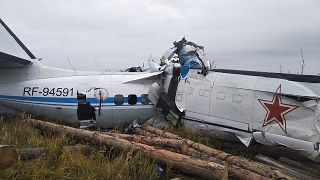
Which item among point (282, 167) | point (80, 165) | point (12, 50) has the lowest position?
point (282, 167)

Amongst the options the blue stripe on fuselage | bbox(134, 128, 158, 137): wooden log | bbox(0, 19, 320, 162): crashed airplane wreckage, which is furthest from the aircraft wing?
bbox(134, 128, 158, 137): wooden log

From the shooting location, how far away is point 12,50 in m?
11.8

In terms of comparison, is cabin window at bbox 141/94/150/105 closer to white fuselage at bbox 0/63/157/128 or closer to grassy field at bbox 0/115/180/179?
white fuselage at bbox 0/63/157/128

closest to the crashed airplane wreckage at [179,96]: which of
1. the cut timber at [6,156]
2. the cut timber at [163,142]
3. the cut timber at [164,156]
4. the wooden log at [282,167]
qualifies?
the wooden log at [282,167]

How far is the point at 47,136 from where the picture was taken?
8.86 metres

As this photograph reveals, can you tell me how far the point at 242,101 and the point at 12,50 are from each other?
764cm

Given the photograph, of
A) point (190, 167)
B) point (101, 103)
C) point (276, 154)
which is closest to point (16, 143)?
point (101, 103)

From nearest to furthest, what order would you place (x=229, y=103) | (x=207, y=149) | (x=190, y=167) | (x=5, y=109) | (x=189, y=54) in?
(x=190, y=167) → (x=207, y=149) → (x=229, y=103) → (x=189, y=54) → (x=5, y=109)

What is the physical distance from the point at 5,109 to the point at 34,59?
190 centimetres

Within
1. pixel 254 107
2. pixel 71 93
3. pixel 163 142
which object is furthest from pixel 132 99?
pixel 254 107

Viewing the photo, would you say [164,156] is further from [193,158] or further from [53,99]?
[53,99]

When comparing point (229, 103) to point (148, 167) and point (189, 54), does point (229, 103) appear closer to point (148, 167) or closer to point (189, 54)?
point (189, 54)

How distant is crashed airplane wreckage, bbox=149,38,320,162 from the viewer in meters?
7.43

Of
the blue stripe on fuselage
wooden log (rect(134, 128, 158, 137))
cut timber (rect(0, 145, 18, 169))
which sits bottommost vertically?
wooden log (rect(134, 128, 158, 137))
